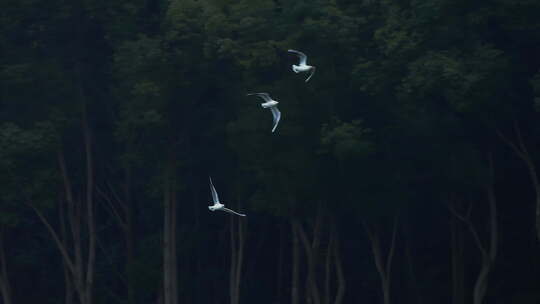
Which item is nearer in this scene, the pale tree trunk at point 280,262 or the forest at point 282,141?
the forest at point 282,141

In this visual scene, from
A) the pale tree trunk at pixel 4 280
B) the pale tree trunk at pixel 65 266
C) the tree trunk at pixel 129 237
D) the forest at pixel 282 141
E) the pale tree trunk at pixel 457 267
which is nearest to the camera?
the forest at pixel 282 141

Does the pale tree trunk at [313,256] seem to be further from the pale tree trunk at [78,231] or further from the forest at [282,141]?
the pale tree trunk at [78,231]

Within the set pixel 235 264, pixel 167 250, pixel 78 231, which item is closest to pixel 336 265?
pixel 235 264

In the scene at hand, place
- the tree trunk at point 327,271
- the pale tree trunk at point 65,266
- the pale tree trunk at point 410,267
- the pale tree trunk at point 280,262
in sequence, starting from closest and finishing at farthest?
the tree trunk at point 327,271 < the pale tree trunk at point 410,267 < the pale tree trunk at point 65,266 < the pale tree trunk at point 280,262

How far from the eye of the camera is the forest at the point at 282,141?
28016mm

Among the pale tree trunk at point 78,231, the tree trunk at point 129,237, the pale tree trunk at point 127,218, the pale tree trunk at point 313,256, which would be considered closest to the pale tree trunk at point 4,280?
the pale tree trunk at point 78,231

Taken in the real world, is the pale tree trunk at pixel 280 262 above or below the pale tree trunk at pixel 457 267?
below

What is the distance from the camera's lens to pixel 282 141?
3009cm

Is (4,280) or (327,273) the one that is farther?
(4,280)

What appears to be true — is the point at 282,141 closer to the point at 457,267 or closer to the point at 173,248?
the point at 173,248

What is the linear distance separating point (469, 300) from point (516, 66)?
33.2 feet

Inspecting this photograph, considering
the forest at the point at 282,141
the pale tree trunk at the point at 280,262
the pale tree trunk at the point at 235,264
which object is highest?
→ the forest at the point at 282,141

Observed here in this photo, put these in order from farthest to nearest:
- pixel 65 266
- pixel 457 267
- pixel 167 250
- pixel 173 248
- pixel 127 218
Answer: pixel 127 218
pixel 65 266
pixel 173 248
pixel 167 250
pixel 457 267

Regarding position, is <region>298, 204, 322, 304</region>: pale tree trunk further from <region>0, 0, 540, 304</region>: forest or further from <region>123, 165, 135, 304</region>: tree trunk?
<region>123, 165, 135, 304</region>: tree trunk
